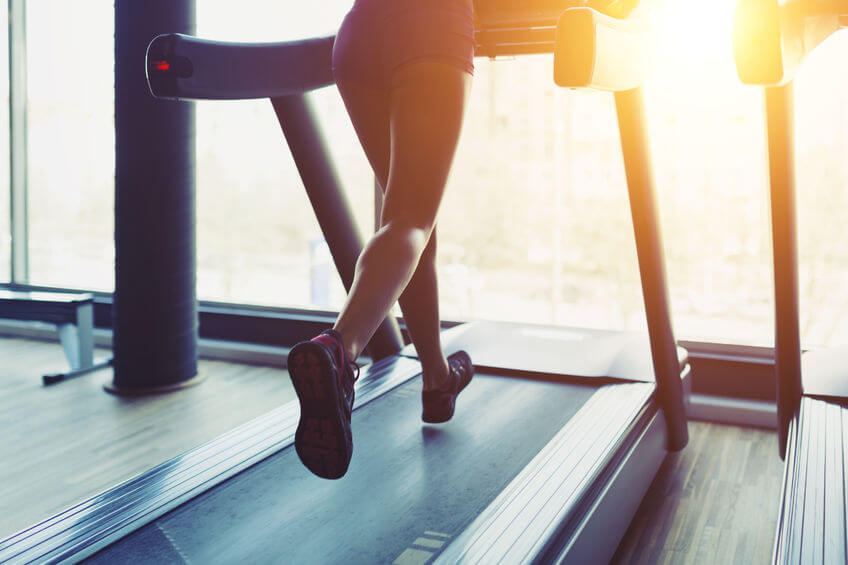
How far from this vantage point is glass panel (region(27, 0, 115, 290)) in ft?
14.1

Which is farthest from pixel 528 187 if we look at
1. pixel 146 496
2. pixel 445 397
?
pixel 146 496

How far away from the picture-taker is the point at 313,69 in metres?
1.97

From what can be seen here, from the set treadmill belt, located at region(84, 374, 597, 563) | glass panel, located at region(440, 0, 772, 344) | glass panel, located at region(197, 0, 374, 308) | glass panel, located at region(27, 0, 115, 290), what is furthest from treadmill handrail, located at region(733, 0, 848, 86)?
glass panel, located at region(27, 0, 115, 290)

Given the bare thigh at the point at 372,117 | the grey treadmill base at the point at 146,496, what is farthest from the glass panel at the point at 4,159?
the bare thigh at the point at 372,117

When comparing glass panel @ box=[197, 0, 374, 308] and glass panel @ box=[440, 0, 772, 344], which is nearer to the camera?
glass panel @ box=[440, 0, 772, 344]

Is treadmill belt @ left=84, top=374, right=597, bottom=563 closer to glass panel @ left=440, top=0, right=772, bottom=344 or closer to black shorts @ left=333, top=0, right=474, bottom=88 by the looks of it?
black shorts @ left=333, top=0, right=474, bottom=88

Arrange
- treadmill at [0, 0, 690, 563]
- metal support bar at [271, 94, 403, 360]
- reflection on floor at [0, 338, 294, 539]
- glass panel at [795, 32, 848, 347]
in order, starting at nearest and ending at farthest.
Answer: treadmill at [0, 0, 690, 563] → reflection on floor at [0, 338, 294, 539] → metal support bar at [271, 94, 403, 360] → glass panel at [795, 32, 848, 347]

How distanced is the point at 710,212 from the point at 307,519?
2.09 metres

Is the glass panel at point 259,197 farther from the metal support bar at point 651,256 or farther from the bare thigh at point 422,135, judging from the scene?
the bare thigh at point 422,135

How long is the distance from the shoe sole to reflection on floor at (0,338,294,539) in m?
1.14

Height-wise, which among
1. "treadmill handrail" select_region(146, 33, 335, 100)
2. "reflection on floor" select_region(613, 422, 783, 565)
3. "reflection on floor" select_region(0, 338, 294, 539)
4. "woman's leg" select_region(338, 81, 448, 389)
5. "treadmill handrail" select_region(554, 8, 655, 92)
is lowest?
"reflection on floor" select_region(613, 422, 783, 565)

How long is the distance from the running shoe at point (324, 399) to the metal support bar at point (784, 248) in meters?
1.32

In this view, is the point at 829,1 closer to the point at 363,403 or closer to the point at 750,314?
the point at 363,403

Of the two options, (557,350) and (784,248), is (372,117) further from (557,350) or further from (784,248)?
(557,350)
